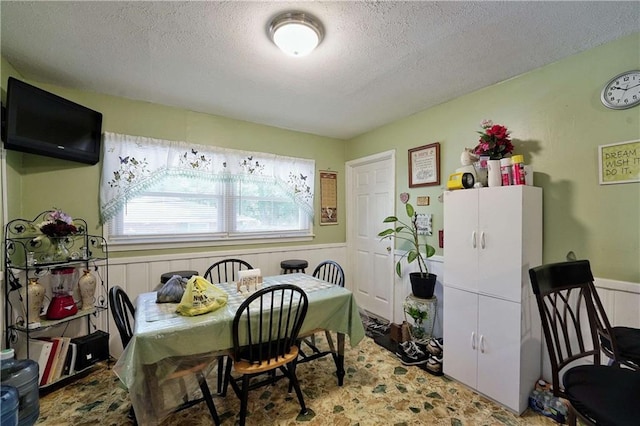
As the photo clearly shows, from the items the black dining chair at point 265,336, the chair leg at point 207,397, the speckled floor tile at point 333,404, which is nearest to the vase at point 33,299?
the speckled floor tile at point 333,404

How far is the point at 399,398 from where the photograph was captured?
2.04 metres

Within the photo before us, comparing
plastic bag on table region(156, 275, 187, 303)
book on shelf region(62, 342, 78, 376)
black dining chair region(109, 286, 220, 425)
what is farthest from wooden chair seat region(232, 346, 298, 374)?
book on shelf region(62, 342, 78, 376)

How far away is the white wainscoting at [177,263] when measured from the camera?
2.59m

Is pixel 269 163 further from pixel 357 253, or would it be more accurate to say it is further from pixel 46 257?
pixel 46 257

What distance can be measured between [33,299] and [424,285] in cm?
325

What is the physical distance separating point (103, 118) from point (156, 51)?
113cm

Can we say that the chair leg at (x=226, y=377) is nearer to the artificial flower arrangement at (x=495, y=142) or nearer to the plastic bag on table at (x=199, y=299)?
the plastic bag on table at (x=199, y=299)

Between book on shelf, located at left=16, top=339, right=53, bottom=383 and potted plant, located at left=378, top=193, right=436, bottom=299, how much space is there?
9.75ft

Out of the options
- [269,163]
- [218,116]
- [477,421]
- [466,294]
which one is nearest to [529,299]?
[466,294]

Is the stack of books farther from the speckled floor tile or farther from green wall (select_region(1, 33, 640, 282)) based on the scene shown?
green wall (select_region(1, 33, 640, 282))

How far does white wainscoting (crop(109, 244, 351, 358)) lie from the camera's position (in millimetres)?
2594

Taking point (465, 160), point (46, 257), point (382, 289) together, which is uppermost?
point (465, 160)

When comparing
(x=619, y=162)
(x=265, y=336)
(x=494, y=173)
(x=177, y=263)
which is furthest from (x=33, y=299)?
(x=619, y=162)

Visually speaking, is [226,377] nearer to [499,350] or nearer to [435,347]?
[435,347]
